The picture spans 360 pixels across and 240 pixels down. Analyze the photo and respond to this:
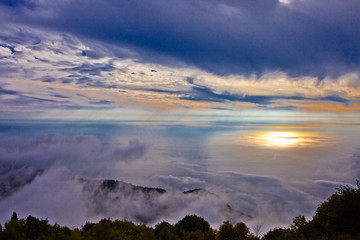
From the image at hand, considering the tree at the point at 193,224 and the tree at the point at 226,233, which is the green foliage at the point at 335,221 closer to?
the tree at the point at 226,233

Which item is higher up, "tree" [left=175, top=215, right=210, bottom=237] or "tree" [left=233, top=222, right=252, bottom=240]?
"tree" [left=233, top=222, right=252, bottom=240]

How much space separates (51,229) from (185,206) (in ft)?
559

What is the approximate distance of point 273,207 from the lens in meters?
161

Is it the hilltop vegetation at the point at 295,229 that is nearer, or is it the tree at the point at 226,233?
the hilltop vegetation at the point at 295,229

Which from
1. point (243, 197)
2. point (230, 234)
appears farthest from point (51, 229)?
point (243, 197)

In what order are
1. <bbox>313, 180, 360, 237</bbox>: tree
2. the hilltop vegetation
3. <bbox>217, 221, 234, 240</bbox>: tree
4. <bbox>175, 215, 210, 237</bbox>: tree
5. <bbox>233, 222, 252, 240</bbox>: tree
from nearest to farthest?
the hilltop vegetation, <bbox>313, 180, 360, 237</bbox>: tree, <bbox>217, 221, 234, 240</bbox>: tree, <bbox>233, 222, 252, 240</bbox>: tree, <bbox>175, 215, 210, 237</bbox>: tree

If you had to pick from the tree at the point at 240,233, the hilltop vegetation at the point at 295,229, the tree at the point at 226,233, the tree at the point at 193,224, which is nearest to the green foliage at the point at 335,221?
the hilltop vegetation at the point at 295,229

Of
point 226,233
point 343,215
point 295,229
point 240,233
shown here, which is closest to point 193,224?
point 226,233

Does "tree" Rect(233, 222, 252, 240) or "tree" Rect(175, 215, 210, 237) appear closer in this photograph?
"tree" Rect(233, 222, 252, 240)

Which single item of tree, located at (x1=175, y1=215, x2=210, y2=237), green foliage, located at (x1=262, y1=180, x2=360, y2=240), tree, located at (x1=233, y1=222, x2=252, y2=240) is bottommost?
tree, located at (x1=175, y1=215, x2=210, y2=237)

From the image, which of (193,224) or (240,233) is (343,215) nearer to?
(240,233)

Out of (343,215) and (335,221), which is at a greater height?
(343,215)

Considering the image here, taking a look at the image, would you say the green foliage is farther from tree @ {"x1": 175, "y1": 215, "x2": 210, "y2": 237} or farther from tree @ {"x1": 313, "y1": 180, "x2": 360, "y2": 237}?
tree @ {"x1": 175, "y1": 215, "x2": 210, "y2": 237}

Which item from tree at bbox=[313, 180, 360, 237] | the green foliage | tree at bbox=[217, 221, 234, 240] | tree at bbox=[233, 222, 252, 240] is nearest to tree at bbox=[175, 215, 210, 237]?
tree at bbox=[233, 222, 252, 240]
